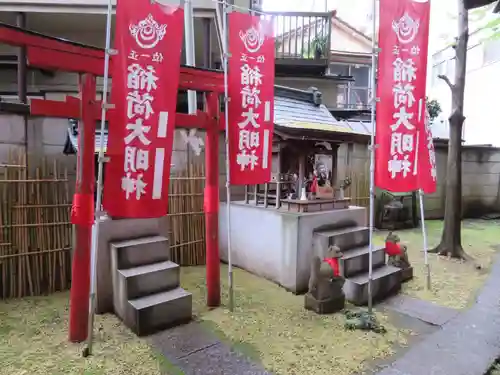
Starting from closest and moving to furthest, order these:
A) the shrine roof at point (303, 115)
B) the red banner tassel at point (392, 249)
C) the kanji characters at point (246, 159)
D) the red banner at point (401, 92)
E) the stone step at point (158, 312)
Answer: the stone step at point (158, 312)
the red banner at point (401, 92)
the kanji characters at point (246, 159)
the shrine roof at point (303, 115)
the red banner tassel at point (392, 249)

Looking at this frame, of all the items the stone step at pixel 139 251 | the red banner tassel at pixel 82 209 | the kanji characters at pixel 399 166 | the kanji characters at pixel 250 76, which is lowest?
the stone step at pixel 139 251

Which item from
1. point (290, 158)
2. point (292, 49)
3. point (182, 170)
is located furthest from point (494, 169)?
point (182, 170)

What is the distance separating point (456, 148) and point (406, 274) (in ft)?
13.2

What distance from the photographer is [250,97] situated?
559cm

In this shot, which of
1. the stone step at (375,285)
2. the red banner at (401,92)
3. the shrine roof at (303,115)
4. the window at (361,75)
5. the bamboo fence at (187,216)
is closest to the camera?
the red banner at (401,92)

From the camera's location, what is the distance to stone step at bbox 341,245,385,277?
621 cm

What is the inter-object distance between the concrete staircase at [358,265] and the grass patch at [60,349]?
11.0 ft

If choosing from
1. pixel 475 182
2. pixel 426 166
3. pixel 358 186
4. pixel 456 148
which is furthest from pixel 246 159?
pixel 475 182

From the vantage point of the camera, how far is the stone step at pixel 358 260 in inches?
244

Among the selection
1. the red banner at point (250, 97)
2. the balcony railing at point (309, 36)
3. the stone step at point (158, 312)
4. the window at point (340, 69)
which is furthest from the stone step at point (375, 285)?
the window at point (340, 69)

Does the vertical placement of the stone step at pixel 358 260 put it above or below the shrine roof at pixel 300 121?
below

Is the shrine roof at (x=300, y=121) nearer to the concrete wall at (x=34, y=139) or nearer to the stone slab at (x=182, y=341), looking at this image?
the concrete wall at (x=34, y=139)

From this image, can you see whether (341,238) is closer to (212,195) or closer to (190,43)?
(212,195)

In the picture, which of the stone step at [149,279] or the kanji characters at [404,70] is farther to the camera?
the kanji characters at [404,70]
